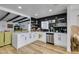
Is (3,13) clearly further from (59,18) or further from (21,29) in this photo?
(59,18)

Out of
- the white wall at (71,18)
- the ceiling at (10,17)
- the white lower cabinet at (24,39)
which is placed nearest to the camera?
the ceiling at (10,17)

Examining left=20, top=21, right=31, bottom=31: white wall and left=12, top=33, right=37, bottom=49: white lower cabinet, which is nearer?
left=20, top=21, right=31, bottom=31: white wall

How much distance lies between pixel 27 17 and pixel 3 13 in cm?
57

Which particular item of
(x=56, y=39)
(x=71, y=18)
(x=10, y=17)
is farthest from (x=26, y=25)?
(x=56, y=39)

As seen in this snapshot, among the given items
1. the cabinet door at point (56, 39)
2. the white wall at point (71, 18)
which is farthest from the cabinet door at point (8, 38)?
the white wall at point (71, 18)

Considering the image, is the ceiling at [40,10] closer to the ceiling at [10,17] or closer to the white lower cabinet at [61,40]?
the ceiling at [10,17]

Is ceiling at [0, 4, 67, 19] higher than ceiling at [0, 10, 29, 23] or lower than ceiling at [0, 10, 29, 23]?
higher

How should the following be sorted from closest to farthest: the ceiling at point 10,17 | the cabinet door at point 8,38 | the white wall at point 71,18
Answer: the ceiling at point 10,17
the white wall at point 71,18
the cabinet door at point 8,38

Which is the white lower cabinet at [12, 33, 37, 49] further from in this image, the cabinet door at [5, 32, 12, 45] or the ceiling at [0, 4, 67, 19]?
the ceiling at [0, 4, 67, 19]

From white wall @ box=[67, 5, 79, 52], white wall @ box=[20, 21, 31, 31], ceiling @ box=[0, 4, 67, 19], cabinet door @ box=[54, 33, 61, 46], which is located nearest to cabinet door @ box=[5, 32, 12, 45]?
white wall @ box=[20, 21, 31, 31]

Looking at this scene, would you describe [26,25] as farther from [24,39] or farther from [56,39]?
[56,39]

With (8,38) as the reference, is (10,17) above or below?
above

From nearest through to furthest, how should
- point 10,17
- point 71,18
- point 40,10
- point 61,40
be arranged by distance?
1. point 10,17
2. point 40,10
3. point 71,18
4. point 61,40
